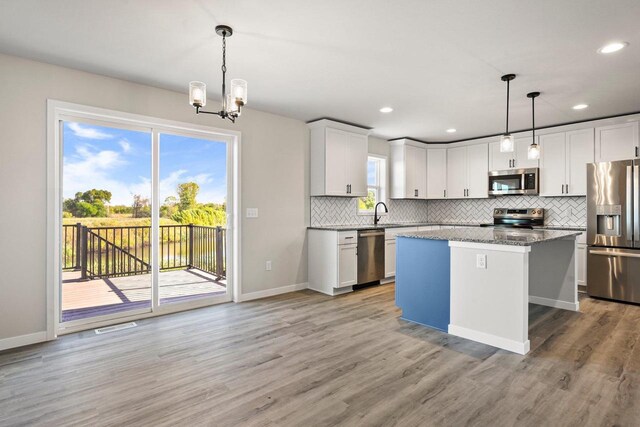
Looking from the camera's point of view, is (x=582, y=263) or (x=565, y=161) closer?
(x=582, y=263)

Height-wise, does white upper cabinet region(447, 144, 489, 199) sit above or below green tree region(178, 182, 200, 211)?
above

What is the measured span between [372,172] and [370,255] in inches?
71.5

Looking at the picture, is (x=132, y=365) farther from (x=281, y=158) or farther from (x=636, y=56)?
(x=636, y=56)

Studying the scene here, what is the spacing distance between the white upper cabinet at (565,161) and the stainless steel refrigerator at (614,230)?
401mm

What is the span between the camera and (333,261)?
15.5 feet

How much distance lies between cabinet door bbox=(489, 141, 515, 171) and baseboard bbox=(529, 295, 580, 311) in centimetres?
242

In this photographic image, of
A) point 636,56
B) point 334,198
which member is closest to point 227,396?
point 334,198

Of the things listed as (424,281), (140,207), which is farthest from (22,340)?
(424,281)

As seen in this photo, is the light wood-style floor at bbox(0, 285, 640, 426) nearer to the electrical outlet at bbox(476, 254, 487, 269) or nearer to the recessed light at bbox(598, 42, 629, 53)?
the electrical outlet at bbox(476, 254, 487, 269)

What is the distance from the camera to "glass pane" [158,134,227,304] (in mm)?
3910

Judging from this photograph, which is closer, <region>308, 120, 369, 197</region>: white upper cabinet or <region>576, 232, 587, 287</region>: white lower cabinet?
<region>576, 232, 587, 287</region>: white lower cabinet

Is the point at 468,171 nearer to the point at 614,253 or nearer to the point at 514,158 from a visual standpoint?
the point at 514,158

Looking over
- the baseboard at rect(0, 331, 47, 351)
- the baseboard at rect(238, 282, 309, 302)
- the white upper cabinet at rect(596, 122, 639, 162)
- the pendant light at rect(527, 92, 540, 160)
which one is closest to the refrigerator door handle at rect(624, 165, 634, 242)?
the white upper cabinet at rect(596, 122, 639, 162)

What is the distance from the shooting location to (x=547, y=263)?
4.09m
